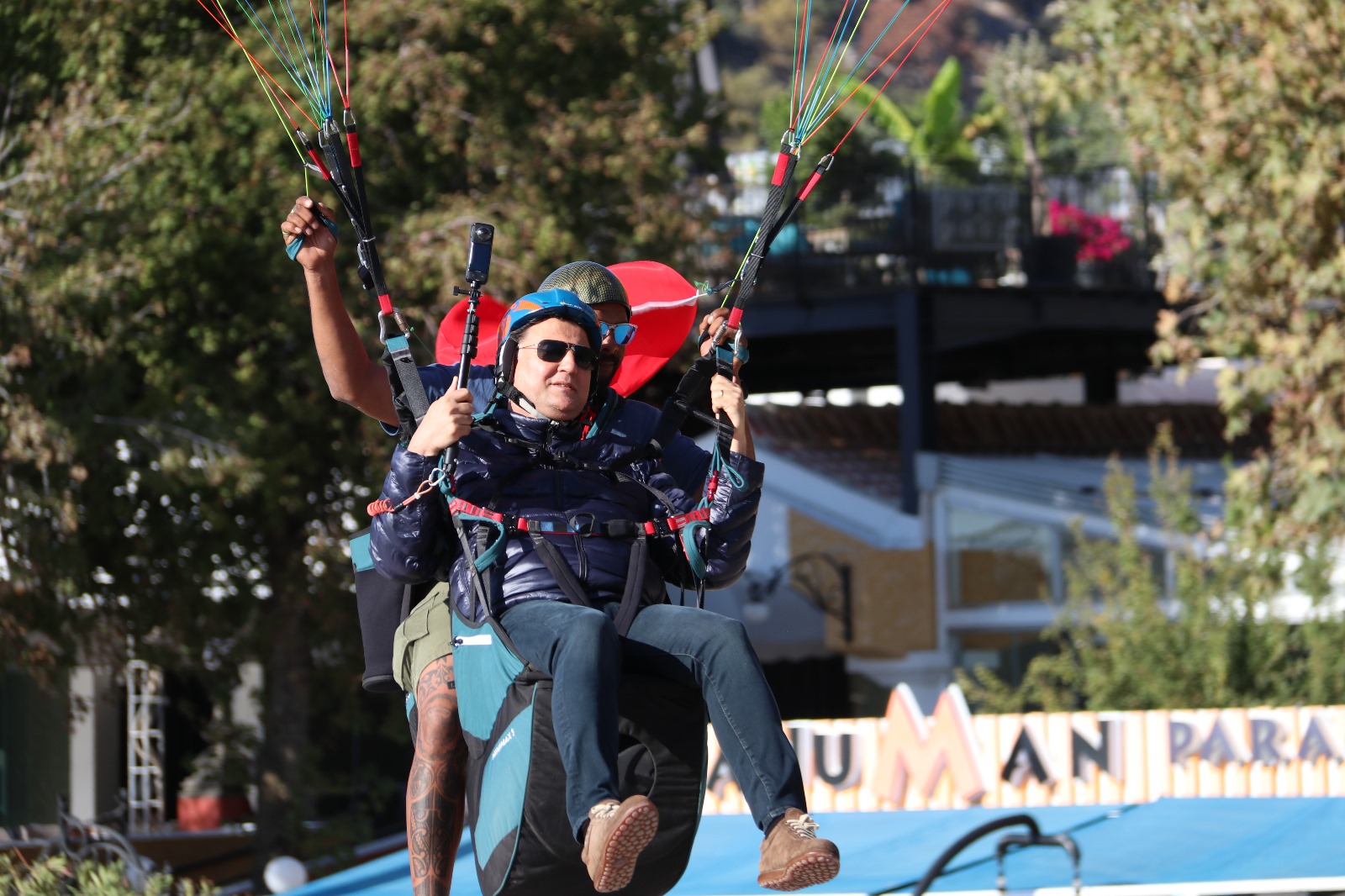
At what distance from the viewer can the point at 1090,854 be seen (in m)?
8.10

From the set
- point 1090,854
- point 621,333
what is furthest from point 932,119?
point 621,333

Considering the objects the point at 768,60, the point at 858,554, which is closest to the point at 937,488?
the point at 858,554

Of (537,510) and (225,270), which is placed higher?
(225,270)

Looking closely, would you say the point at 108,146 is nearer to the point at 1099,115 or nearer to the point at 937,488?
the point at 937,488

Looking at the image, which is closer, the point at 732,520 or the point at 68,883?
the point at 732,520

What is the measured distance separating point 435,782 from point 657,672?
0.96 m

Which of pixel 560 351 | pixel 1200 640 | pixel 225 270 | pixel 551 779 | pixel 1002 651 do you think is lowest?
pixel 1002 651

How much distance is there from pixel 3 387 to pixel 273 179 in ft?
8.50

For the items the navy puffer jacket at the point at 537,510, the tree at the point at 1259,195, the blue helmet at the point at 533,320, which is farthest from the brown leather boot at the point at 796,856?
the tree at the point at 1259,195

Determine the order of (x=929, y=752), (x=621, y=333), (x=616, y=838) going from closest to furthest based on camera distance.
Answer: (x=616, y=838)
(x=621, y=333)
(x=929, y=752)

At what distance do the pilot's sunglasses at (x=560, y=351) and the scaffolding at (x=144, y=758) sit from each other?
611 inches

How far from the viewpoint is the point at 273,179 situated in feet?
41.7

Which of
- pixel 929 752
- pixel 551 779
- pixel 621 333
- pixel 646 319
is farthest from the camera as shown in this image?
pixel 929 752

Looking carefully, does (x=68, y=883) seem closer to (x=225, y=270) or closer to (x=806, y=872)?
(x=806, y=872)
